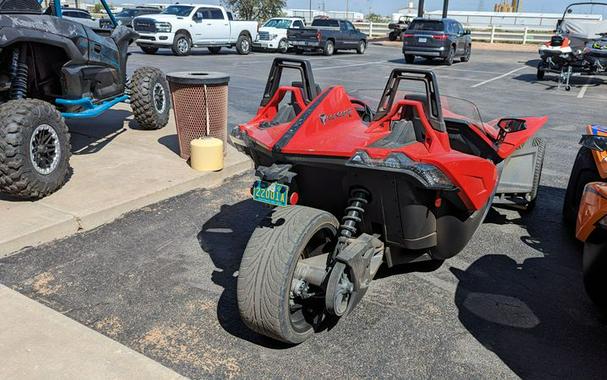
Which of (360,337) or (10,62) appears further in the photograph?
(10,62)

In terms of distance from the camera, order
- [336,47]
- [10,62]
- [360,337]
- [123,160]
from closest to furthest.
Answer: [360,337] < [10,62] < [123,160] < [336,47]

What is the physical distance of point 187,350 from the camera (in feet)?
10.1

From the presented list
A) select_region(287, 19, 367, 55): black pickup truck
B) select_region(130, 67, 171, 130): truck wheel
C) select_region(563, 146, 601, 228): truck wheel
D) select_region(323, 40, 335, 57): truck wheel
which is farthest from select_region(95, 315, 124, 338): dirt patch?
select_region(323, 40, 335, 57): truck wheel

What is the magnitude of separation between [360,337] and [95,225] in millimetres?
2818

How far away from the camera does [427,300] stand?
12.2 ft

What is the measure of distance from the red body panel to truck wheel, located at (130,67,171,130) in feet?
14.0

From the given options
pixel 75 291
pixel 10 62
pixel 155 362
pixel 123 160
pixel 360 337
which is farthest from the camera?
pixel 123 160

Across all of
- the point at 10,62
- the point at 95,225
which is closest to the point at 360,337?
the point at 95,225

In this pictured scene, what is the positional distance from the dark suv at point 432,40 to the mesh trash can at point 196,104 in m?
16.0

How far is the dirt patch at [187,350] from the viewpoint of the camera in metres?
2.94

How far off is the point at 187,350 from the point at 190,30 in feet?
67.0

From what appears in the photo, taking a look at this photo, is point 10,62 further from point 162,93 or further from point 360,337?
point 360,337

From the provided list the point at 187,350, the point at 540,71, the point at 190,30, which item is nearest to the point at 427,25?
the point at 540,71

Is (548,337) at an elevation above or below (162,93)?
below
